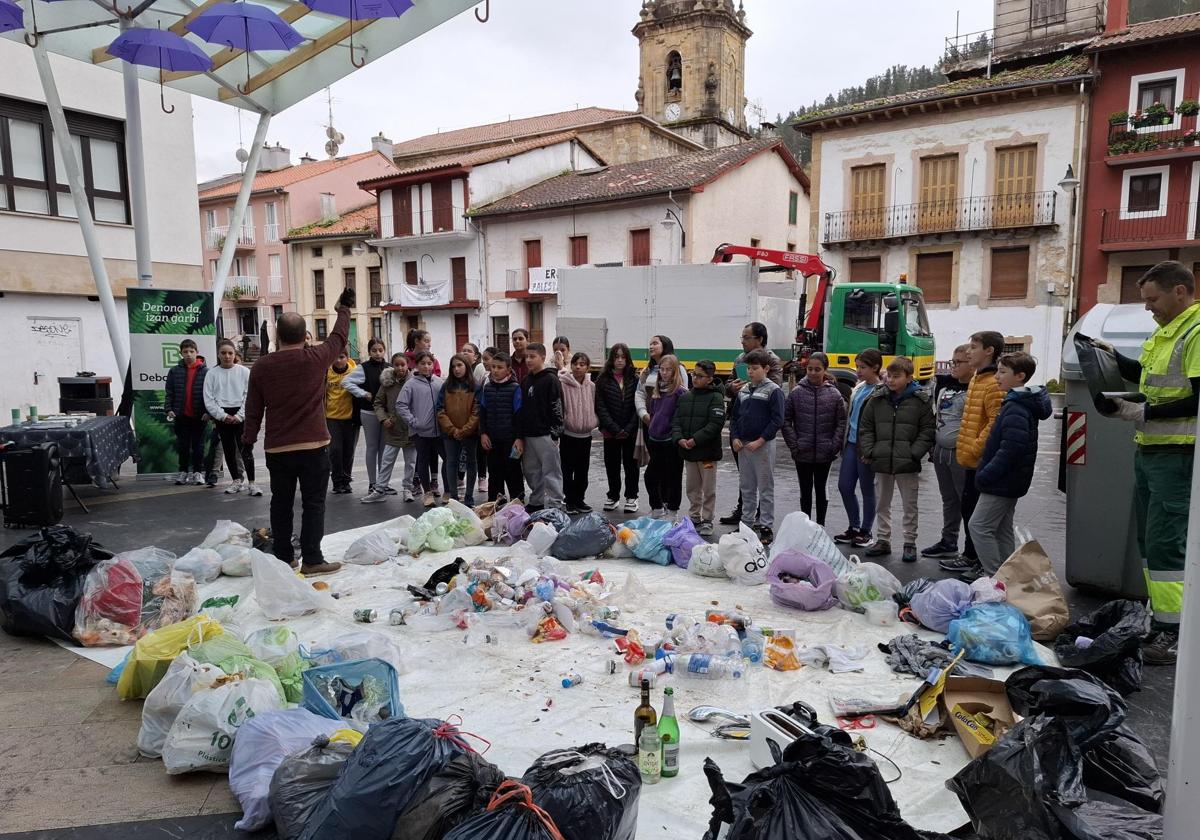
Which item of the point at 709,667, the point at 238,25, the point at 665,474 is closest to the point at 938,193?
the point at 665,474

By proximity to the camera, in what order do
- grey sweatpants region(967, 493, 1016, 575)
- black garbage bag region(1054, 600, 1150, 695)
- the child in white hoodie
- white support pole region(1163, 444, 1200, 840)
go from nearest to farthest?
1. white support pole region(1163, 444, 1200, 840)
2. black garbage bag region(1054, 600, 1150, 695)
3. grey sweatpants region(967, 493, 1016, 575)
4. the child in white hoodie

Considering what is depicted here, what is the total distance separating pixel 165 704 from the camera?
3508mm

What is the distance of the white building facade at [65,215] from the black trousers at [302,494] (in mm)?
10897

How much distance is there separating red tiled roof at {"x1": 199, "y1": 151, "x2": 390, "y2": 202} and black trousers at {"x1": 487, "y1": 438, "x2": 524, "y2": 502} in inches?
1305

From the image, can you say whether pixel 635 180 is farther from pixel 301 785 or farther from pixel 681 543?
pixel 301 785

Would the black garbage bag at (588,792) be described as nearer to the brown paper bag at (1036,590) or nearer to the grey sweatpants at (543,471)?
the brown paper bag at (1036,590)

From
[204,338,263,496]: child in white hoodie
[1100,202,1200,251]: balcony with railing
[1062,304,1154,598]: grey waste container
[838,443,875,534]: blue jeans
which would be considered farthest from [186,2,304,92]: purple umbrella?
[1100,202,1200,251]: balcony with railing

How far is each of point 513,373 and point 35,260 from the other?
36.5 feet

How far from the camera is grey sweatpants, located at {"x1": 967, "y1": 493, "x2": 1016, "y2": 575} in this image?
5562 millimetres

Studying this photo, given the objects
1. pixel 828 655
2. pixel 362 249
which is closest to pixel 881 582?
pixel 828 655

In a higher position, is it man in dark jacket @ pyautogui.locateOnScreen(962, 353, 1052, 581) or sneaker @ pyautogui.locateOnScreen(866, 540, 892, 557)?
man in dark jacket @ pyautogui.locateOnScreen(962, 353, 1052, 581)

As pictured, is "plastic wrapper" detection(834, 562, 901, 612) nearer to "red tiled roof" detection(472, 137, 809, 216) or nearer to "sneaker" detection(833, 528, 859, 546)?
"sneaker" detection(833, 528, 859, 546)

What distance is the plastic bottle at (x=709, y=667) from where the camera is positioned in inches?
165

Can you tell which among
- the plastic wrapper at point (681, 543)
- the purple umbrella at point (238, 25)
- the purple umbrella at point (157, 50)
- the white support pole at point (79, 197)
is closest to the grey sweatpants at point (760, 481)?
the plastic wrapper at point (681, 543)
